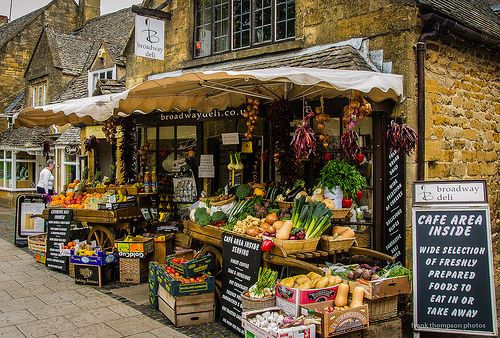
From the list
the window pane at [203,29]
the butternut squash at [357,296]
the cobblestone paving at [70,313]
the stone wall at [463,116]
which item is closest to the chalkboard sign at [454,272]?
the butternut squash at [357,296]

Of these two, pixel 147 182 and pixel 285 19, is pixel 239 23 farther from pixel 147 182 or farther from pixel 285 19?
pixel 147 182

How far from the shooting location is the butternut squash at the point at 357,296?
211 inches

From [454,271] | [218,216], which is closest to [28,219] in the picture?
[218,216]

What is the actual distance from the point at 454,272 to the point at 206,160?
573 cm

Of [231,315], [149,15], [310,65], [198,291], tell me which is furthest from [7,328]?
[149,15]

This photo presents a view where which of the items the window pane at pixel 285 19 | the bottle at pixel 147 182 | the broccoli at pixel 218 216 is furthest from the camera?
the bottle at pixel 147 182

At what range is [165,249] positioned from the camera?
8914 millimetres

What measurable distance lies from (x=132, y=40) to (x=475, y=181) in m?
9.29

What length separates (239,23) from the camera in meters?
9.98

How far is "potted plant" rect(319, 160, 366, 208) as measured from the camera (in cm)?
678

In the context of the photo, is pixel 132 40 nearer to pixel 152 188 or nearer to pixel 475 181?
pixel 152 188

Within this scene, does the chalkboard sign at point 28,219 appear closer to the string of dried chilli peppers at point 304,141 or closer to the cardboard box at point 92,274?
the cardboard box at point 92,274

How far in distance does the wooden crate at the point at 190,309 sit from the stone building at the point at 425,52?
9.57 feet

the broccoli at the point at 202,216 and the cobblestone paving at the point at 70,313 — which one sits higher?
the broccoli at the point at 202,216
